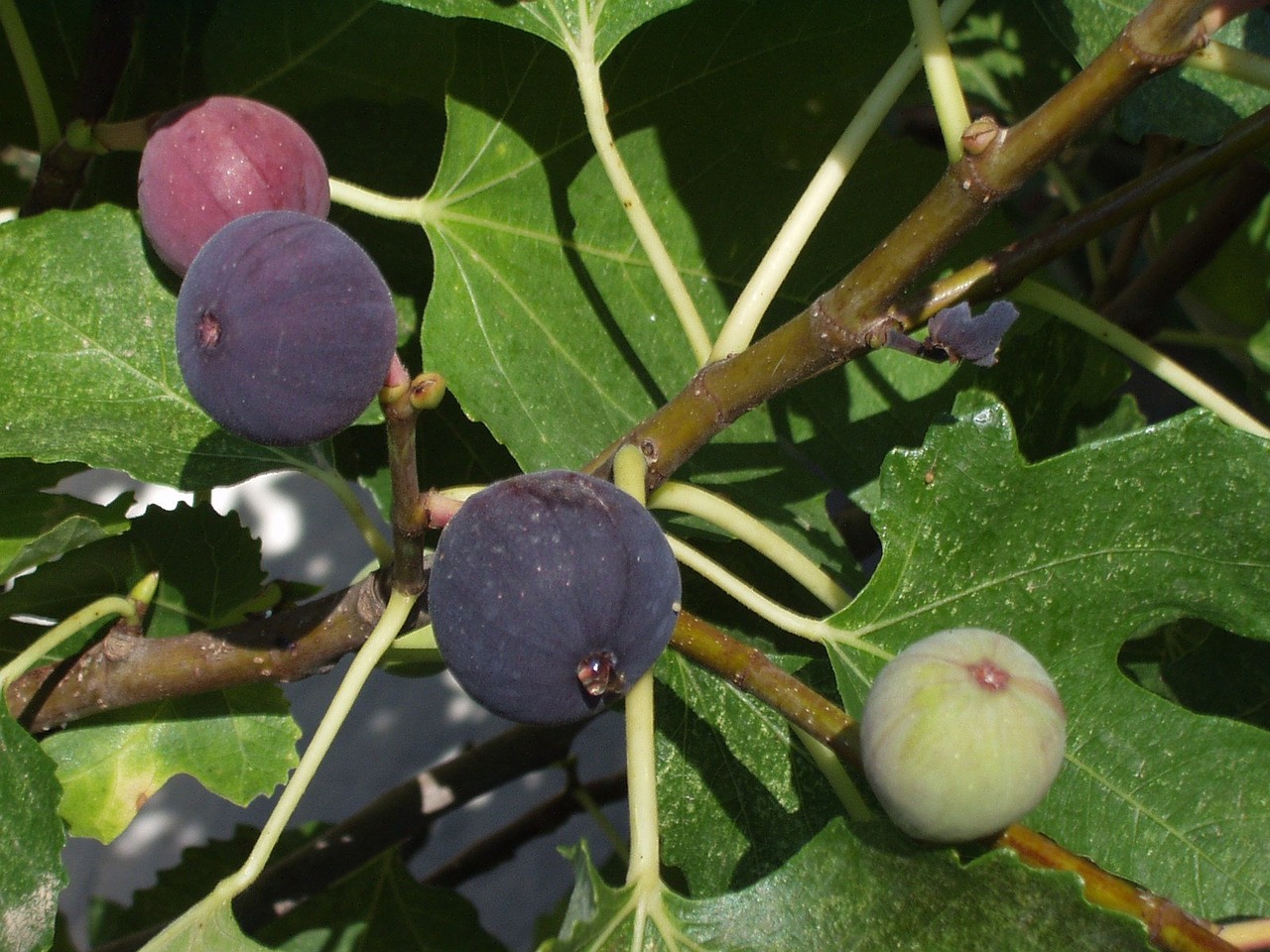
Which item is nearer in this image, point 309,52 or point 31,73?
point 31,73

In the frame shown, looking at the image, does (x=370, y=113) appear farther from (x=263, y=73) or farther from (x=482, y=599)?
(x=482, y=599)

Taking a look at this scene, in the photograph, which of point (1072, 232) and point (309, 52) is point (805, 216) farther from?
point (309, 52)

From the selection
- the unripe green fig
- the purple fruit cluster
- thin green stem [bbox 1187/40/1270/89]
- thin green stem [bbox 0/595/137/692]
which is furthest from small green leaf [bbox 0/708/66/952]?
thin green stem [bbox 1187/40/1270/89]

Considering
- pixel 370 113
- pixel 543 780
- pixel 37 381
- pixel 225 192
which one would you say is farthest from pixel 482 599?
pixel 543 780

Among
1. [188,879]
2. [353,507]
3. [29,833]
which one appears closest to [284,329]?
[353,507]

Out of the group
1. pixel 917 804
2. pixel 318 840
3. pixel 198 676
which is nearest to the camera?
pixel 917 804

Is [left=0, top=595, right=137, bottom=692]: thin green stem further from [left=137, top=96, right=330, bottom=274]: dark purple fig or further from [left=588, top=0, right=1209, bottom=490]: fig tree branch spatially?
[left=588, top=0, right=1209, bottom=490]: fig tree branch

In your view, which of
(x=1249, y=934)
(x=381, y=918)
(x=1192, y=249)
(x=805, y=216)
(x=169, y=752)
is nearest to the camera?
(x=1249, y=934)
